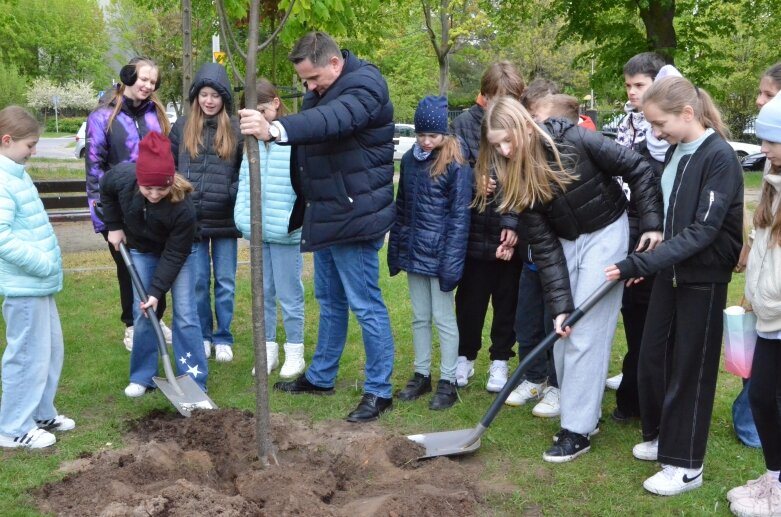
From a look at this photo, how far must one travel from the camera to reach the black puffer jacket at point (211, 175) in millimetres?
5930

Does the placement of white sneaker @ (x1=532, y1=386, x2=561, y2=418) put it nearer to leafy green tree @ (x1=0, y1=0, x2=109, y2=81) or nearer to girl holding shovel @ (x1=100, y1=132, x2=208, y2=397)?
girl holding shovel @ (x1=100, y1=132, x2=208, y2=397)

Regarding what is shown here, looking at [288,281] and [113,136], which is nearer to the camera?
[288,281]

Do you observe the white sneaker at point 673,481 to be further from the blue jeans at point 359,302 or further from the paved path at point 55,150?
the paved path at point 55,150

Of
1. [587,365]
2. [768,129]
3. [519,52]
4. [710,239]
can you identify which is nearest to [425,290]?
[587,365]

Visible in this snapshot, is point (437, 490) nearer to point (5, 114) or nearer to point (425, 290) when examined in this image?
point (425, 290)

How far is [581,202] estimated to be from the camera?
Result: 430 cm

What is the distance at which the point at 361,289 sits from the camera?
16.7 feet

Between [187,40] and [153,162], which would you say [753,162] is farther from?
[153,162]

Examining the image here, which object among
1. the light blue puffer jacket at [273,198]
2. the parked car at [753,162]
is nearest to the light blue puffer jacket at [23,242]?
the light blue puffer jacket at [273,198]

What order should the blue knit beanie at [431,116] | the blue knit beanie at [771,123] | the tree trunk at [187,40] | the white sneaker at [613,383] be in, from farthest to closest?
1. the tree trunk at [187,40]
2. the white sneaker at [613,383]
3. the blue knit beanie at [431,116]
4. the blue knit beanie at [771,123]

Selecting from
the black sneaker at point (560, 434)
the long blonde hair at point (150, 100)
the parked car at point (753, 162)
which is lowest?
the parked car at point (753, 162)

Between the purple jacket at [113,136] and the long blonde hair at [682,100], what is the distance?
3.70 metres

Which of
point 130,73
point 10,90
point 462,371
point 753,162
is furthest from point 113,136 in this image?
point 753,162

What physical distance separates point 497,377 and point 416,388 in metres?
0.54
